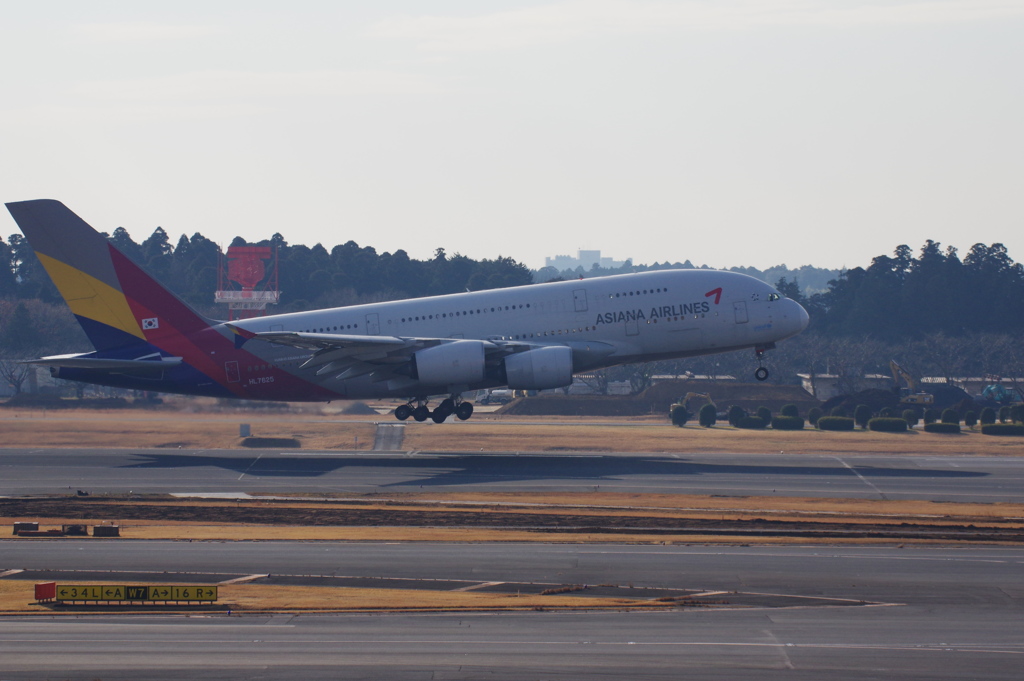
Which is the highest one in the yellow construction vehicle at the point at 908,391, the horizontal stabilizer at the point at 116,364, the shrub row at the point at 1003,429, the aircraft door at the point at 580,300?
the aircraft door at the point at 580,300

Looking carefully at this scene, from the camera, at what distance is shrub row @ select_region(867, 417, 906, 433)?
7294 centimetres

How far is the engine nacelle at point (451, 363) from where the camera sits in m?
53.2

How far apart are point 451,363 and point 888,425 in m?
35.6

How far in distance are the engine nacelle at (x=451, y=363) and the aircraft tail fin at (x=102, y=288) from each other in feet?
42.4

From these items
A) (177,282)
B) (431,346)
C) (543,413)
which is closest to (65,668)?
(431,346)

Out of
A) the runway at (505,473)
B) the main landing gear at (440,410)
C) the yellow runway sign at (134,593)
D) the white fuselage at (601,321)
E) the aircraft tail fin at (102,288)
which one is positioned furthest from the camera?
the main landing gear at (440,410)

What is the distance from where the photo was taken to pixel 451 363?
175ft

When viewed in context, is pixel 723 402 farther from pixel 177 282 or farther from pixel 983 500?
pixel 177 282

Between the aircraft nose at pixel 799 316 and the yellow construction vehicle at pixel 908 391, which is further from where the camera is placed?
the yellow construction vehicle at pixel 908 391

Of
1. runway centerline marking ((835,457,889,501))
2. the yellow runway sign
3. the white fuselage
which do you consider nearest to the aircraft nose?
the white fuselage

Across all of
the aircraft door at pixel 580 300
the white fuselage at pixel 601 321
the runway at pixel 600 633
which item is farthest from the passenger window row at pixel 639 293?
the runway at pixel 600 633

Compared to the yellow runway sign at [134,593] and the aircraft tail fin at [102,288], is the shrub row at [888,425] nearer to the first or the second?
the aircraft tail fin at [102,288]

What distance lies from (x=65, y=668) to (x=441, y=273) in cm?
14645

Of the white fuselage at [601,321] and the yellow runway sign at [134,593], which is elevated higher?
the white fuselage at [601,321]
